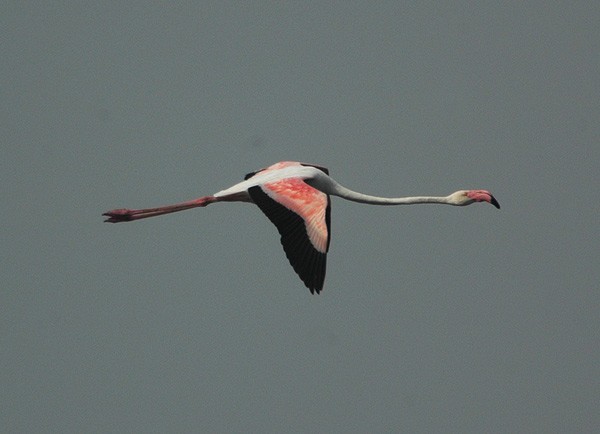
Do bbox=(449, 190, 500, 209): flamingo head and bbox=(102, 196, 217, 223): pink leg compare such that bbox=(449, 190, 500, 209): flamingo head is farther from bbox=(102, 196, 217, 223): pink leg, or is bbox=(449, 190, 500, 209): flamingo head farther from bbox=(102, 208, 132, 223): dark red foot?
bbox=(102, 208, 132, 223): dark red foot

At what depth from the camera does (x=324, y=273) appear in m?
23.2

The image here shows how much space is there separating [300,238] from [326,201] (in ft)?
4.28

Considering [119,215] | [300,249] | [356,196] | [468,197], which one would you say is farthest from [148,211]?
[468,197]

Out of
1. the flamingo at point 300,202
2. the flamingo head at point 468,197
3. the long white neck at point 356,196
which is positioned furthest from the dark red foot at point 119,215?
the flamingo head at point 468,197

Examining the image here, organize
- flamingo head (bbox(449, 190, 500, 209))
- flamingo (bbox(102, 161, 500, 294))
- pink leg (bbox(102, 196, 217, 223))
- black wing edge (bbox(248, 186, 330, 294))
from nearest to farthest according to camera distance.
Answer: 1. black wing edge (bbox(248, 186, 330, 294))
2. flamingo (bbox(102, 161, 500, 294))
3. pink leg (bbox(102, 196, 217, 223))
4. flamingo head (bbox(449, 190, 500, 209))

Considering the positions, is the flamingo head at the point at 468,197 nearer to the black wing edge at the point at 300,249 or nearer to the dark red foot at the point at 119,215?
the black wing edge at the point at 300,249

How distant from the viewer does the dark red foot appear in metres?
A: 28.2

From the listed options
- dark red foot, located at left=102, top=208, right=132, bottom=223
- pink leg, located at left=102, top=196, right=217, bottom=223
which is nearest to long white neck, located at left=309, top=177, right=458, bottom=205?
pink leg, located at left=102, top=196, right=217, bottom=223

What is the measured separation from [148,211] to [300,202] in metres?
4.43

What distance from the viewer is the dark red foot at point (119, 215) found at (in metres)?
28.2

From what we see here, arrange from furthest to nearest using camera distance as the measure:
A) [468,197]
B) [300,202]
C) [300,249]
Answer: [468,197] → [300,202] → [300,249]

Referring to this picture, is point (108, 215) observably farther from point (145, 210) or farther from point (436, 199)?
point (436, 199)

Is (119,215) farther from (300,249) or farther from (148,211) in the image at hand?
(300,249)

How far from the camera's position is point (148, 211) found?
2798cm
